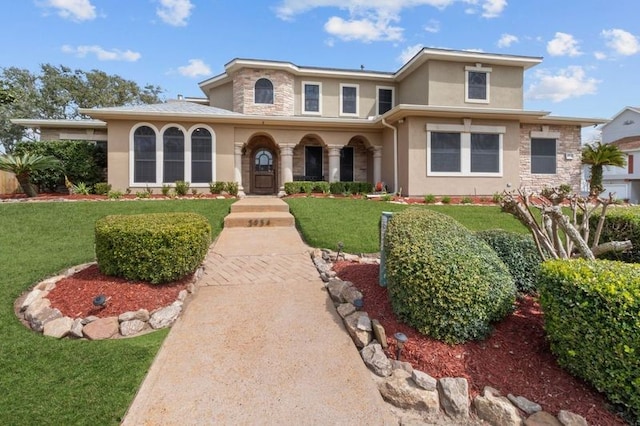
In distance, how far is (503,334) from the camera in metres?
3.14

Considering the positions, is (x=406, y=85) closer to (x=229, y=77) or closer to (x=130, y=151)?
(x=229, y=77)

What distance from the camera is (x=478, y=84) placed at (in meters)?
14.5

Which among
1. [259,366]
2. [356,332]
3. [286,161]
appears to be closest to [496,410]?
[356,332]

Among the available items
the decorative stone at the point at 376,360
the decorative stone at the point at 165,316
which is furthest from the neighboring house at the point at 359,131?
the decorative stone at the point at 165,316

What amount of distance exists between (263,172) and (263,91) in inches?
153

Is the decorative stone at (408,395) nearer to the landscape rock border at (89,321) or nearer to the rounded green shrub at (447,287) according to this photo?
the rounded green shrub at (447,287)

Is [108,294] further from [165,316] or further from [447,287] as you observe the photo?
[447,287]

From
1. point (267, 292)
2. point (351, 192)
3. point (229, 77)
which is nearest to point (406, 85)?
point (351, 192)

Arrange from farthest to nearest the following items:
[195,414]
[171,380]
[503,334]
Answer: [503,334] → [171,380] → [195,414]

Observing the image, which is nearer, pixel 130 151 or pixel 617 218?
pixel 617 218

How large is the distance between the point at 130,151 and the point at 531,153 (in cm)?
1692

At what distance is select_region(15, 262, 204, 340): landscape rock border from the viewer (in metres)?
3.35

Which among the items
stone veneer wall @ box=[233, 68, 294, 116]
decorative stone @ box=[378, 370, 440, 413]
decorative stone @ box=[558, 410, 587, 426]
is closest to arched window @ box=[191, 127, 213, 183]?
stone veneer wall @ box=[233, 68, 294, 116]

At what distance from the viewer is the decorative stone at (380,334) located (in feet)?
10.2
